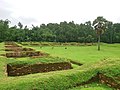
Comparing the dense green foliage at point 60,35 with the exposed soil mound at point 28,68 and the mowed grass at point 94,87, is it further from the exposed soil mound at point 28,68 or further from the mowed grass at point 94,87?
the mowed grass at point 94,87

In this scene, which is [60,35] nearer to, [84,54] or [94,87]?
[84,54]

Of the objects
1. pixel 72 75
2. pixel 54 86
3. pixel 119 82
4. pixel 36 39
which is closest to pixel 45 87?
pixel 54 86

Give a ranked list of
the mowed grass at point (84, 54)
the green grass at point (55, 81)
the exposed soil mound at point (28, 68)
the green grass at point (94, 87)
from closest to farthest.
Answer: the green grass at point (55, 81) → the green grass at point (94, 87) → the exposed soil mound at point (28, 68) → the mowed grass at point (84, 54)

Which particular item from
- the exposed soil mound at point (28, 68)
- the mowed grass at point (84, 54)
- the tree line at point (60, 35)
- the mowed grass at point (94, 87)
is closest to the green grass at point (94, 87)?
the mowed grass at point (94, 87)

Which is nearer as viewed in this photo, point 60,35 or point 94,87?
point 94,87

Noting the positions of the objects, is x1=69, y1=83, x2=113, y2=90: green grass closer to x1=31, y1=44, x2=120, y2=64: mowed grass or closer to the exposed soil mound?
the exposed soil mound

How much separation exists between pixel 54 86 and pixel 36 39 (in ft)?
213

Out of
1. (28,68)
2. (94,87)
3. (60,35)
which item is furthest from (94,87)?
(60,35)

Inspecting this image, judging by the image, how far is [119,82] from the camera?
952cm

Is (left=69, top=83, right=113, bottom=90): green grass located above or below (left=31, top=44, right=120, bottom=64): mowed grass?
above

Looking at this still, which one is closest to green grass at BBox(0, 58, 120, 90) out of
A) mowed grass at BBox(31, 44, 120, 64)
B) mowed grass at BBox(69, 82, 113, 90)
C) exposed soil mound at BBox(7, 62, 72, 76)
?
mowed grass at BBox(69, 82, 113, 90)

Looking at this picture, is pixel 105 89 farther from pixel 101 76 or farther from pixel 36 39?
pixel 36 39

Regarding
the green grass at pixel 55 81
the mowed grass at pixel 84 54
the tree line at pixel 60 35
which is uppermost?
the tree line at pixel 60 35

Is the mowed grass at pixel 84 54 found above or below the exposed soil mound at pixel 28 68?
below
